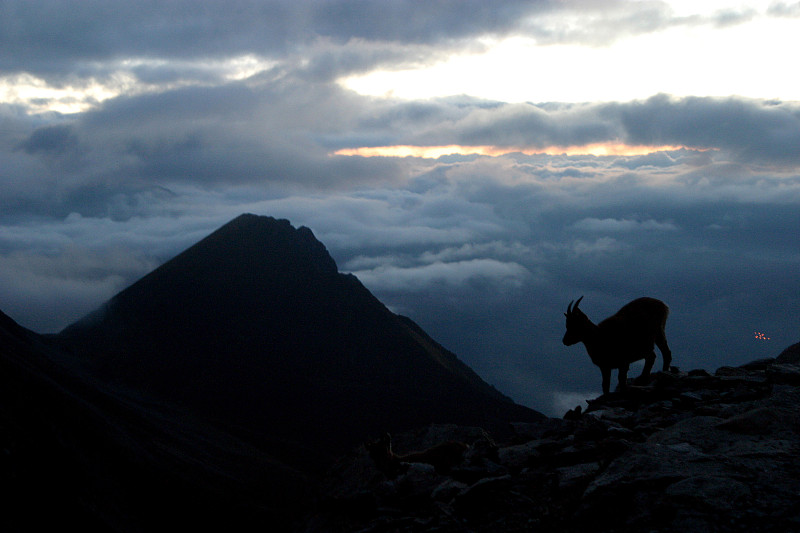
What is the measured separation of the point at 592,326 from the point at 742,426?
6697 millimetres

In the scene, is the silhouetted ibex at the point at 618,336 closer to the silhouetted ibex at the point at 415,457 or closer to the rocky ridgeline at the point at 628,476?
the rocky ridgeline at the point at 628,476

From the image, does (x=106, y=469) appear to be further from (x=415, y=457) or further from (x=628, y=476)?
(x=628, y=476)

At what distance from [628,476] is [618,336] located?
28.1 feet

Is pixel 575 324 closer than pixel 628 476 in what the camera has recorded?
No

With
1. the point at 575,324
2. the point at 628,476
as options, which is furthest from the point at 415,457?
the point at 628,476

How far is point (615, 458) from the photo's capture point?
11.8m

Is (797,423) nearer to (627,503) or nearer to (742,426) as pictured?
(742,426)

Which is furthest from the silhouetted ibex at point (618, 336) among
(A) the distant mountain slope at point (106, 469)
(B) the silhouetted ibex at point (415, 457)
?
(A) the distant mountain slope at point (106, 469)

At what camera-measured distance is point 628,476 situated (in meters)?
10.8

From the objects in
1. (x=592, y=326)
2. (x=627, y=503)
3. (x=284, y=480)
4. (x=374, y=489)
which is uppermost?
(x=592, y=326)

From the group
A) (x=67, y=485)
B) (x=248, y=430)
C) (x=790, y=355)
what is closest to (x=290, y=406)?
(x=248, y=430)

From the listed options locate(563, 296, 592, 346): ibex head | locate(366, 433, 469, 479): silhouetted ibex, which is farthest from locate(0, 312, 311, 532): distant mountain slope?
locate(563, 296, 592, 346): ibex head

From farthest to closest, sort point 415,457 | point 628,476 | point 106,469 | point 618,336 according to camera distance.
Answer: point 106,469
point 618,336
point 415,457
point 628,476

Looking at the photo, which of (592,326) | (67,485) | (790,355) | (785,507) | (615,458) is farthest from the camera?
(67,485)
